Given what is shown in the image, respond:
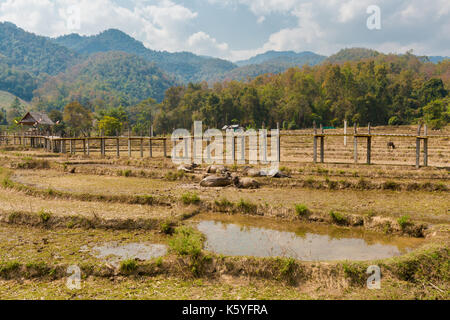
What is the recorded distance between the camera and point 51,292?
237 inches

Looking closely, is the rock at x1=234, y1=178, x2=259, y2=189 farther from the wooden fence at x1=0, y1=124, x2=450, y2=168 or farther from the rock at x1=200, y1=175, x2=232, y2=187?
the wooden fence at x1=0, y1=124, x2=450, y2=168

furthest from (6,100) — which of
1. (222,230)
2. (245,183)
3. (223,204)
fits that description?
(222,230)

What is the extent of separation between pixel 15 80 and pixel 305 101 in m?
151

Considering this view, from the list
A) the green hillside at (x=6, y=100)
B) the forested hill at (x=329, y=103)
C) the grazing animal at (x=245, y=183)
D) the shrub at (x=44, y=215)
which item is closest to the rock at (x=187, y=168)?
the grazing animal at (x=245, y=183)

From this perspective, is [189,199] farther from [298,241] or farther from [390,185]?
[390,185]

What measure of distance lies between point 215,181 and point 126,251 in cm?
759

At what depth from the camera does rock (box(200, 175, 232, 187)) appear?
49.6 ft

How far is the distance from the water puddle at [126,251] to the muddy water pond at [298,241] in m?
1.27

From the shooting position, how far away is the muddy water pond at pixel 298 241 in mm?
7719

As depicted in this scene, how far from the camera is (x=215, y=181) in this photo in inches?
597

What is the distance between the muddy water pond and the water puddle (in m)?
1.27

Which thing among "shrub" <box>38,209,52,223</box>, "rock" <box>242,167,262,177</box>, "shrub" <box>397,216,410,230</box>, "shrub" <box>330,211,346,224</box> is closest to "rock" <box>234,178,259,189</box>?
"rock" <box>242,167,262,177</box>

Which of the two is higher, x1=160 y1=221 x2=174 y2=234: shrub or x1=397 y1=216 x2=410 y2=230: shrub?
x1=397 y1=216 x2=410 y2=230: shrub

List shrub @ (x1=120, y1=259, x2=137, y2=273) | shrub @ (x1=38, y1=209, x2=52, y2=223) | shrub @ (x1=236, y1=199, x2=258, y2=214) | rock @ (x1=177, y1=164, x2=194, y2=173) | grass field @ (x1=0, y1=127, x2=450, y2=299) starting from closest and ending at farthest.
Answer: grass field @ (x1=0, y1=127, x2=450, y2=299) → shrub @ (x1=120, y1=259, x2=137, y2=273) → shrub @ (x1=38, y1=209, x2=52, y2=223) → shrub @ (x1=236, y1=199, x2=258, y2=214) → rock @ (x1=177, y1=164, x2=194, y2=173)
